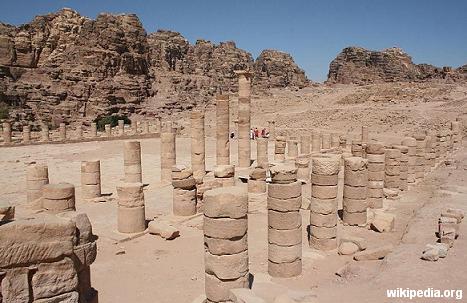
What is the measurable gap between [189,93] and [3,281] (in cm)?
6334

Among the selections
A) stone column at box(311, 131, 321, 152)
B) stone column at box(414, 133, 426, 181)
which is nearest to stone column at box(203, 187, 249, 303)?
stone column at box(414, 133, 426, 181)

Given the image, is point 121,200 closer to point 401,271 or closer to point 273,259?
point 273,259

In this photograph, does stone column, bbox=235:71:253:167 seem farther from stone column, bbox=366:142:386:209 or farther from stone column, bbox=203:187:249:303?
stone column, bbox=203:187:249:303

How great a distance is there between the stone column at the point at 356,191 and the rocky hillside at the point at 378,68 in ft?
266

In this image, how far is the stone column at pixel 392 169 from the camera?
1639 cm

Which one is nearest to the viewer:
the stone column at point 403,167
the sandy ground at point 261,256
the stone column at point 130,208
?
the sandy ground at point 261,256

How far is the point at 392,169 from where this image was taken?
16562 mm

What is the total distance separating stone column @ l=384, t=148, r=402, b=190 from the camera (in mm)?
16391

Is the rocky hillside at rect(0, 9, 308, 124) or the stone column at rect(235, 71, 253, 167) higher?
the rocky hillside at rect(0, 9, 308, 124)

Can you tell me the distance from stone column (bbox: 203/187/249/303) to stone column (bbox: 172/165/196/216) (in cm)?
587

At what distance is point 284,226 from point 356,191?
4.02 m

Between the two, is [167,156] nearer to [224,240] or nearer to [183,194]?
[183,194]

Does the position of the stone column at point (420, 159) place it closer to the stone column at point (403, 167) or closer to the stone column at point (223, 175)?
the stone column at point (403, 167)

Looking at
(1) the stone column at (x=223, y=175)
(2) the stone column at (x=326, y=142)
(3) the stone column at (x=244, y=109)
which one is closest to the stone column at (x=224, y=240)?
(1) the stone column at (x=223, y=175)
